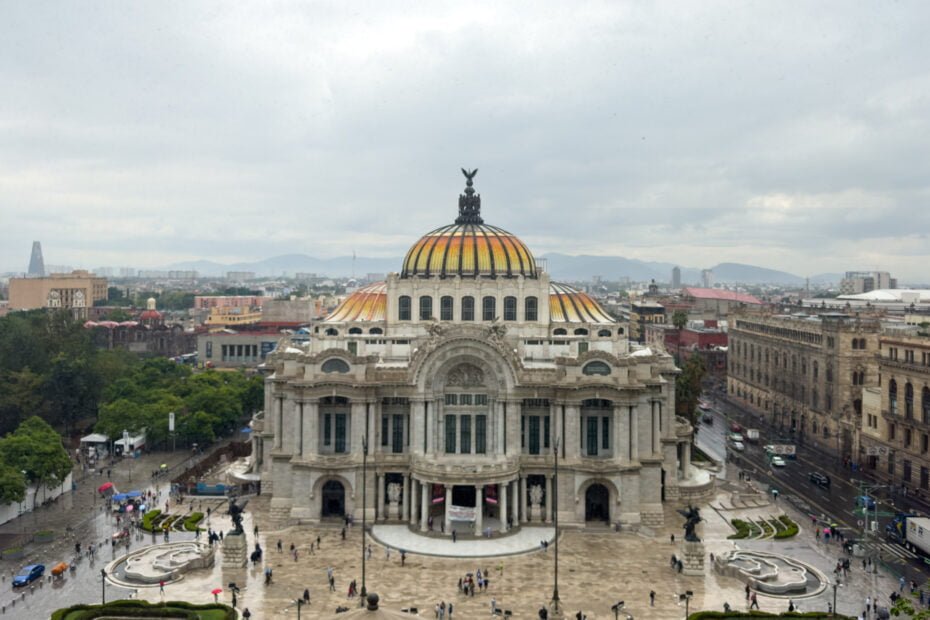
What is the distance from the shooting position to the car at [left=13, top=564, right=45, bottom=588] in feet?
184

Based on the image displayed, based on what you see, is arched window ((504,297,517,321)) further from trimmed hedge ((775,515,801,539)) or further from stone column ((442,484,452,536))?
trimmed hedge ((775,515,801,539))

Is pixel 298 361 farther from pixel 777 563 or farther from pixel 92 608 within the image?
pixel 777 563

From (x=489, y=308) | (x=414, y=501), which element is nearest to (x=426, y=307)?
(x=489, y=308)

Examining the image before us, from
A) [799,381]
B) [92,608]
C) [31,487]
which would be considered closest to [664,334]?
[799,381]

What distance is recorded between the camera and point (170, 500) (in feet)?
256

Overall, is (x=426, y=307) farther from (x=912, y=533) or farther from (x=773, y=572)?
(x=912, y=533)

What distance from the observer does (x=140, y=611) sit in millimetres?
50125

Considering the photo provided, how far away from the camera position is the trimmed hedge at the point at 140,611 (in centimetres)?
4956

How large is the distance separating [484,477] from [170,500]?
3170cm

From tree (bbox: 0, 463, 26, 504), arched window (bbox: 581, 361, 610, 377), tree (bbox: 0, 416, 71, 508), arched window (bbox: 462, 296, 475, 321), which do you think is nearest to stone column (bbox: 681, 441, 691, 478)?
arched window (bbox: 581, 361, 610, 377)

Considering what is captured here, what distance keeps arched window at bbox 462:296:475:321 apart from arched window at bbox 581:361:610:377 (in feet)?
47.8

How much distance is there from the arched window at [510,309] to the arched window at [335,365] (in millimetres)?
17460

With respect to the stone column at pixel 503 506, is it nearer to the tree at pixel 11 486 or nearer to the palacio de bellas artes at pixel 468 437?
the palacio de bellas artes at pixel 468 437

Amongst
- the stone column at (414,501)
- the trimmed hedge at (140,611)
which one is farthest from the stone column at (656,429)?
the trimmed hedge at (140,611)
